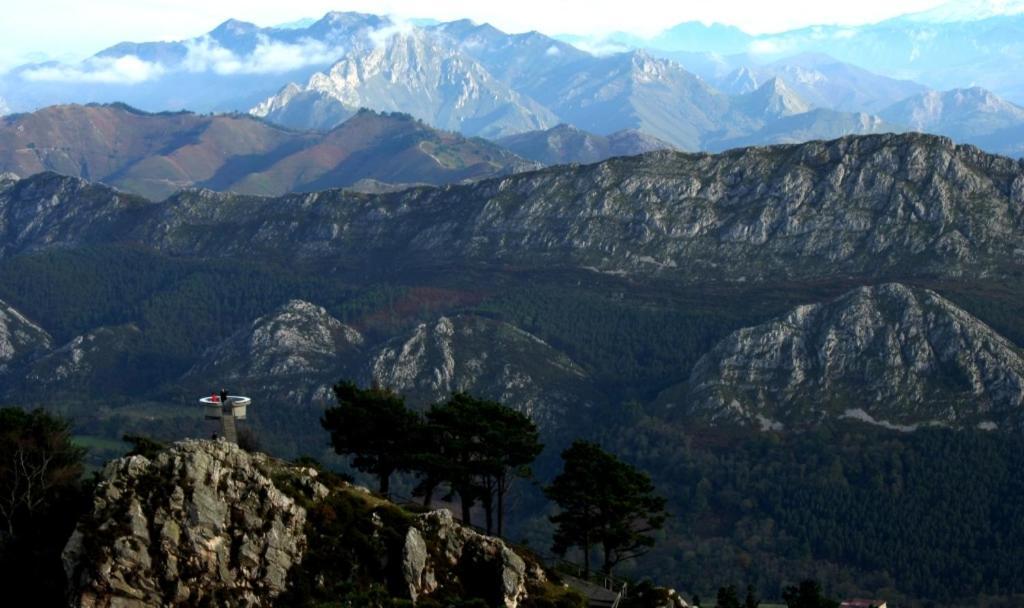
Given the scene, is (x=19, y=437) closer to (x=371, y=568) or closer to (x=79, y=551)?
(x=79, y=551)

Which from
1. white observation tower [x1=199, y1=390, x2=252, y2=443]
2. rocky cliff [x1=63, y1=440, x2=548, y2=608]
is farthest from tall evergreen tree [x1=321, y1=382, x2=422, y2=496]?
rocky cliff [x1=63, y1=440, x2=548, y2=608]

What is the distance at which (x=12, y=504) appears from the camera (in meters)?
82.2

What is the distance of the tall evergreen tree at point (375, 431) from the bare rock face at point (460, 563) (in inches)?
A: 836

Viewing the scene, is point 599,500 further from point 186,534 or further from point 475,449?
point 186,534

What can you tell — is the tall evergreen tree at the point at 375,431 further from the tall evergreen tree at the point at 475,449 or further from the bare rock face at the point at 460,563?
the bare rock face at the point at 460,563

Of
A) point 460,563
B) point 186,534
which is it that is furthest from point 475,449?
point 186,534

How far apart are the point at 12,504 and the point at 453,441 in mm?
33913

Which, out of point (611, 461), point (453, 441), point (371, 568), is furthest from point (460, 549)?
point (611, 461)

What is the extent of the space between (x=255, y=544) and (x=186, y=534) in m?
4.28

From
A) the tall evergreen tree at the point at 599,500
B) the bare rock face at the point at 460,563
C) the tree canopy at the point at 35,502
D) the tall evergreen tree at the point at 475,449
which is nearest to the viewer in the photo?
the tree canopy at the point at 35,502

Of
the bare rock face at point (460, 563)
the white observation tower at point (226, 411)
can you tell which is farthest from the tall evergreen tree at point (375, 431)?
the bare rock face at point (460, 563)

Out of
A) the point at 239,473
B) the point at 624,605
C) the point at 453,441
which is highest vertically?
the point at 239,473

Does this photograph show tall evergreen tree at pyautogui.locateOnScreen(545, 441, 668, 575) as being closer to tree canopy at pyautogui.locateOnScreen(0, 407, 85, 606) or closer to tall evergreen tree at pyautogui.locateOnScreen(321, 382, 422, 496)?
tall evergreen tree at pyautogui.locateOnScreen(321, 382, 422, 496)

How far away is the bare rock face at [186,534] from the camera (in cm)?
7000
